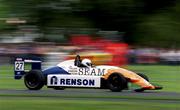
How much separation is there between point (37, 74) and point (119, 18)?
352 inches

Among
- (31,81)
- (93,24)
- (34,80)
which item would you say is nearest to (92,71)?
(34,80)

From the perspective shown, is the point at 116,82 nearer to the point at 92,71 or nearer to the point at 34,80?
the point at 92,71

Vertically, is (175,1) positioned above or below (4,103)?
above

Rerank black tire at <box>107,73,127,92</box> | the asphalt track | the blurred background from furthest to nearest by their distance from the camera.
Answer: black tire at <box>107,73,127,92</box> < the asphalt track < the blurred background

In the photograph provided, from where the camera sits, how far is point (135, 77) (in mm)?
15055

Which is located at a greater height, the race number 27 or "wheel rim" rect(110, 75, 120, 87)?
the race number 27

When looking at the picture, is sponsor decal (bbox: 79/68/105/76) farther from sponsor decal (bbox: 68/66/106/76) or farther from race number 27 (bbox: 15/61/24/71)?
race number 27 (bbox: 15/61/24/71)

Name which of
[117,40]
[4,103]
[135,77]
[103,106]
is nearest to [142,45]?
[117,40]

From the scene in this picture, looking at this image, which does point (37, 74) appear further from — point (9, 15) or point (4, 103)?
point (9, 15)

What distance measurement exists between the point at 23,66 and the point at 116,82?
2.12 metres

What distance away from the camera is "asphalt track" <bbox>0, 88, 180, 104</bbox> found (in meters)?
13.8

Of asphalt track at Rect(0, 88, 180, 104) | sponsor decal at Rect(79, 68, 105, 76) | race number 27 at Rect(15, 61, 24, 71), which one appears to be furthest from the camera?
race number 27 at Rect(15, 61, 24, 71)

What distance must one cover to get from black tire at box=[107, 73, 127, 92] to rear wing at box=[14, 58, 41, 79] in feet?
5.81

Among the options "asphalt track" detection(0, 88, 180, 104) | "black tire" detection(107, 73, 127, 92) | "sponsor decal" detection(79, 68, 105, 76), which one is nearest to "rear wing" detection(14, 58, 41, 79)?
"asphalt track" detection(0, 88, 180, 104)
